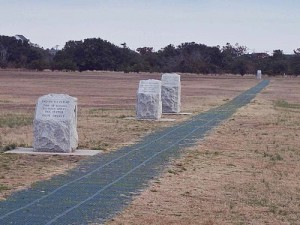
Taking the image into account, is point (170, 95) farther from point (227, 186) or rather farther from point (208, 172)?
point (227, 186)

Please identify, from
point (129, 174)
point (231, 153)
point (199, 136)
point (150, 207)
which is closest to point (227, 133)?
point (199, 136)

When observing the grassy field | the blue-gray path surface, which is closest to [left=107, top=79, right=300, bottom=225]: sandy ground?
the grassy field

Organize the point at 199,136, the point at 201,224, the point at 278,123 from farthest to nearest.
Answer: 1. the point at 278,123
2. the point at 199,136
3. the point at 201,224

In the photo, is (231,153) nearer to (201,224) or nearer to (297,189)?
(297,189)

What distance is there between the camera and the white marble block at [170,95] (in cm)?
3644

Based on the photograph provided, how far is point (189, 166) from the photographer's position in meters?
17.7

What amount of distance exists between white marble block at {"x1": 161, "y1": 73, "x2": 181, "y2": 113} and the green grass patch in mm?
7175

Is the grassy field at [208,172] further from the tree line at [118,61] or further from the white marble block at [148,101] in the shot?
the tree line at [118,61]

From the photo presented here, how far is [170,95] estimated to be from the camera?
36812mm

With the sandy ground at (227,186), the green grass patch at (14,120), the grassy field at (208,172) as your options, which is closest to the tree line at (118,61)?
the green grass patch at (14,120)

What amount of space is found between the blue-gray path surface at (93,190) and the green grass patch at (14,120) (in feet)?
21.6

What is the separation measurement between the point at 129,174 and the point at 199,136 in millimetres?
9117

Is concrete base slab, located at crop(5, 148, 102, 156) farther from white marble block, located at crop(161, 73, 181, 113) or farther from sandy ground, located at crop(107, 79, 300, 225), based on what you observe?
white marble block, located at crop(161, 73, 181, 113)

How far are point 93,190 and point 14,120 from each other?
53.4 feet
